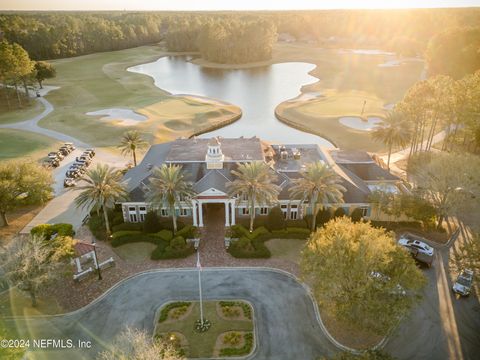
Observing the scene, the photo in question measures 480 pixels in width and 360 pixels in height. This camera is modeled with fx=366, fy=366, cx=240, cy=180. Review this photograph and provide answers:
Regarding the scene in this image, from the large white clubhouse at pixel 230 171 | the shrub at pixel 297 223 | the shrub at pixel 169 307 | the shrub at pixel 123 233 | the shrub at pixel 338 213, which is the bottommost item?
the shrub at pixel 169 307

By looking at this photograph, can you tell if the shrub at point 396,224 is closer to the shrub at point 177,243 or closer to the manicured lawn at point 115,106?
the shrub at point 177,243

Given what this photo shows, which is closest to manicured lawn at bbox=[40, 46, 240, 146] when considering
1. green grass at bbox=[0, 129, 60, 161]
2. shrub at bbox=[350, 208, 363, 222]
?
green grass at bbox=[0, 129, 60, 161]

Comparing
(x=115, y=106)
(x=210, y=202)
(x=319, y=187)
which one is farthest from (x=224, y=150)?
(x=115, y=106)

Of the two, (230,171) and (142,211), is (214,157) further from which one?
(142,211)

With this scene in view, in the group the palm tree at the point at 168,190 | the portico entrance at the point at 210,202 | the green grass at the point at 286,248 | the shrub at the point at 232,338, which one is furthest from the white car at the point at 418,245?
the palm tree at the point at 168,190

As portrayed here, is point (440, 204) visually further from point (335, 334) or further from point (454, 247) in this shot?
point (335, 334)

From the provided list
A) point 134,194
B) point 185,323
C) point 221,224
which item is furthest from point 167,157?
point 185,323

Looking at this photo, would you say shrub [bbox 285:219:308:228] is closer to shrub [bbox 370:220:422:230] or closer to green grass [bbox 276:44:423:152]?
shrub [bbox 370:220:422:230]

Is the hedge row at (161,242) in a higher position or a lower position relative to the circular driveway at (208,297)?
higher
